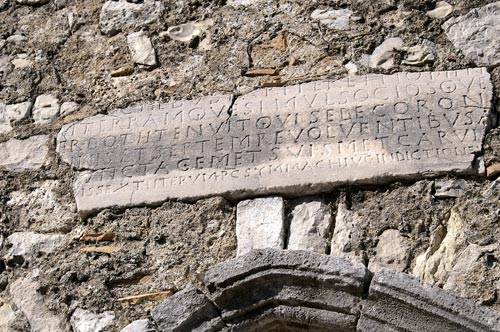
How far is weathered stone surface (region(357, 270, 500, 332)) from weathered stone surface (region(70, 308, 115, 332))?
3.02ft

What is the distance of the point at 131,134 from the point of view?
13.2 feet

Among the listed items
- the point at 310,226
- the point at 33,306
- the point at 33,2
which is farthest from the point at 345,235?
the point at 33,2

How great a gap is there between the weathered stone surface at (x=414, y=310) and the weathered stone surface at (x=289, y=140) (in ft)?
1.58

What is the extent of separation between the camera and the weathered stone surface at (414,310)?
3160 mm

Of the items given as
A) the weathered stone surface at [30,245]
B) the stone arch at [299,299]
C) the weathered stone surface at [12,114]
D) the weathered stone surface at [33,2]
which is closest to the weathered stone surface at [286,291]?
the stone arch at [299,299]

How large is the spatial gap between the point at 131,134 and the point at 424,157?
1235 millimetres

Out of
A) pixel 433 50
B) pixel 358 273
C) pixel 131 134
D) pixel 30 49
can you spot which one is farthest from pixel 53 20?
pixel 358 273

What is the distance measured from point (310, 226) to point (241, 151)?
459mm

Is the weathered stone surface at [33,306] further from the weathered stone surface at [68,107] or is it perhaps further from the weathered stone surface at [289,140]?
the weathered stone surface at [68,107]

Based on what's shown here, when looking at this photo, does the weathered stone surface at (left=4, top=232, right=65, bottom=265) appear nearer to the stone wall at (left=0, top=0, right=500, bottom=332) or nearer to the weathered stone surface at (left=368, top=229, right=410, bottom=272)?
the stone wall at (left=0, top=0, right=500, bottom=332)

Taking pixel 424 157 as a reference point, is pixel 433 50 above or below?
above

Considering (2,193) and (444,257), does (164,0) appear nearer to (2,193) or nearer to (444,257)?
(2,193)

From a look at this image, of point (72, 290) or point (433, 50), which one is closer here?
point (72, 290)

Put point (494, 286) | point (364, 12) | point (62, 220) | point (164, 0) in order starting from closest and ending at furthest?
point (494, 286), point (62, 220), point (364, 12), point (164, 0)
